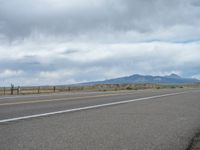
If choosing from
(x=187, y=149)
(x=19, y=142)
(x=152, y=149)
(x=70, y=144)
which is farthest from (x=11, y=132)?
(x=187, y=149)

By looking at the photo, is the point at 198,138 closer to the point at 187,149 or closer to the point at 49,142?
the point at 187,149

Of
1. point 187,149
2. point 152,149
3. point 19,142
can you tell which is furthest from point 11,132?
point 187,149

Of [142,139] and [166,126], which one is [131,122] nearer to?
[166,126]

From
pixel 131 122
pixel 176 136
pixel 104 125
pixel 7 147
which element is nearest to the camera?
pixel 7 147

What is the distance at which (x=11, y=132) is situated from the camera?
8.55 metres

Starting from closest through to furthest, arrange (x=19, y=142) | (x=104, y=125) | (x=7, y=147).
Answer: (x=7, y=147), (x=19, y=142), (x=104, y=125)

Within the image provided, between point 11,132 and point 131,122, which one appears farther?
point 131,122

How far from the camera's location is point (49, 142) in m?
7.42

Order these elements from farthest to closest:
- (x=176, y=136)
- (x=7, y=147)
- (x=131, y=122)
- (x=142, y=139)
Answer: (x=131, y=122)
(x=176, y=136)
(x=142, y=139)
(x=7, y=147)

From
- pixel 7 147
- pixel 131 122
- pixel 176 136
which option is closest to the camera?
pixel 7 147

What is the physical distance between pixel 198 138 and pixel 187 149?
4.76 ft

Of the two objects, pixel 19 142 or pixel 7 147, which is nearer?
pixel 7 147

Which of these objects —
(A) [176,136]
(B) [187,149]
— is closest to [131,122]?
(A) [176,136]

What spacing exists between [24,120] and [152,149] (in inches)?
190
